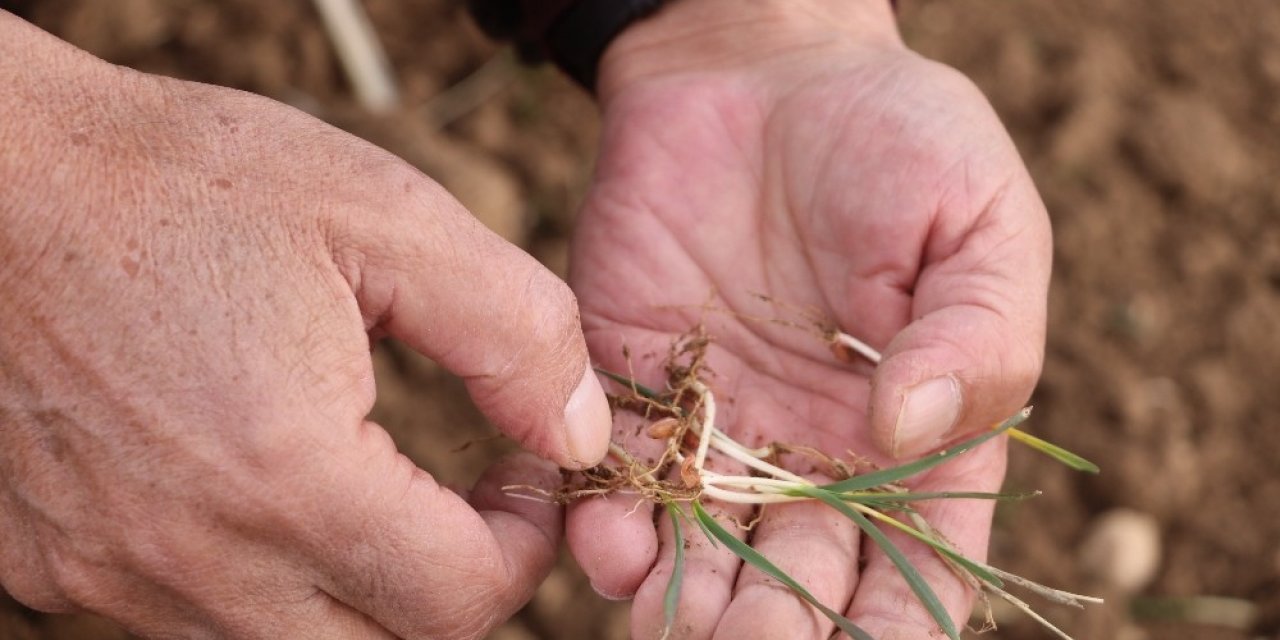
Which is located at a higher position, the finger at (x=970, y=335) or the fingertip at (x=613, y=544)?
the finger at (x=970, y=335)

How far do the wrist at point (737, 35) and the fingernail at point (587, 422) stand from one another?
0.79 metres

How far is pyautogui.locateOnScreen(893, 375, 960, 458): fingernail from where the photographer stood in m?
1.37

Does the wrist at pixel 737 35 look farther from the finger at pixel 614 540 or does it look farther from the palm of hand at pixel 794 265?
the finger at pixel 614 540

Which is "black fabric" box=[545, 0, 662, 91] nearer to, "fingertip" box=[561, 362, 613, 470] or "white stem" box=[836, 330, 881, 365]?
"white stem" box=[836, 330, 881, 365]

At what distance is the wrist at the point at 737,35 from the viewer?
195 cm

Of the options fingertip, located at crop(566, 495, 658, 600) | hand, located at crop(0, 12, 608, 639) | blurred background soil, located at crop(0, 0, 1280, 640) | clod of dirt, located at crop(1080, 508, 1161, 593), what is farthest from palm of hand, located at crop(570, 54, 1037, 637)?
clod of dirt, located at crop(1080, 508, 1161, 593)

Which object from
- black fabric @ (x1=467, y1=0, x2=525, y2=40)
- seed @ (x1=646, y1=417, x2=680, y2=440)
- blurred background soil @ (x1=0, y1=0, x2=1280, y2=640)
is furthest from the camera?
blurred background soil @ (x1=0, y1=0, x2=1280, y2=640)

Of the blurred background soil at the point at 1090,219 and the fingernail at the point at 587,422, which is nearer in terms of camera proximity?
the fingernail at the point at 587,422

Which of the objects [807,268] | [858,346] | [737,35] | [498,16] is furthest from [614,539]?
[498,16]

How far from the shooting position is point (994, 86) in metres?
2.98

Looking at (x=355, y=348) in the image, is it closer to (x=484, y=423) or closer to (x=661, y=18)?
(x=661, y=18)

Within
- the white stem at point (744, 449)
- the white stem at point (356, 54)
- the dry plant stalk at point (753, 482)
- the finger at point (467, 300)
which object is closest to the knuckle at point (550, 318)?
the finger at point (467, 300)

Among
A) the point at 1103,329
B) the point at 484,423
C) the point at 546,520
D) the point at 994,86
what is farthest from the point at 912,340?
the point at 994,86

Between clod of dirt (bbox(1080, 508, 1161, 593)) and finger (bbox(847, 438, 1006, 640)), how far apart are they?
0.90 meters
